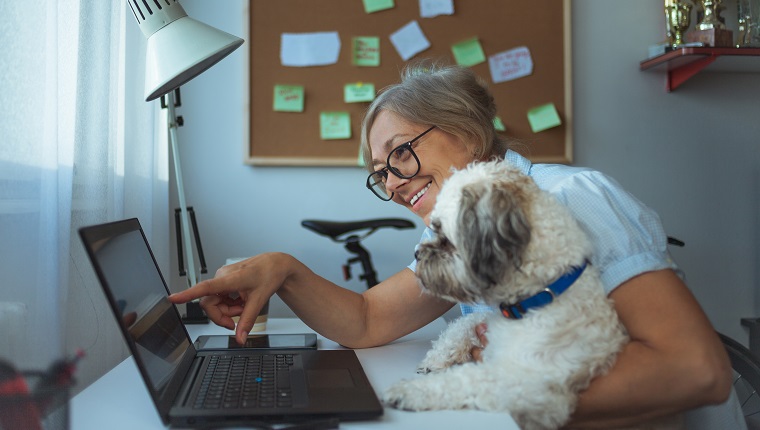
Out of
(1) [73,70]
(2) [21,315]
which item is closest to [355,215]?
(1) [73,70]

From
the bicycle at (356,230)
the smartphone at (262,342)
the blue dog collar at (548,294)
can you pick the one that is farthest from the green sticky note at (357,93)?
the blue dog collar at (548,294)

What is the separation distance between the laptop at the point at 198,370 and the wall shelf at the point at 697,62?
6.28 feet

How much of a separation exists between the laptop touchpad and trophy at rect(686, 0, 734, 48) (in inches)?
81.4

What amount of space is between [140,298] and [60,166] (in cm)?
55

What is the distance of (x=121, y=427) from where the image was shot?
0.84m

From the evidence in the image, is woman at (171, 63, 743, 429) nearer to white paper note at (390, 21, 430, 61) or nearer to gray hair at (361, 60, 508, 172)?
gray hair at (361, 60, 508, 172)

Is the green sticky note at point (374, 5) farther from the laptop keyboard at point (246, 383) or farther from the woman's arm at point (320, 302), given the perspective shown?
the laptop keyboard at point (246, 383)

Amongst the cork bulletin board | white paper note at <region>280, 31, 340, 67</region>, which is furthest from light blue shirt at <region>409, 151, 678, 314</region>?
white paper note at <region>280, 31, 340, 67</region>

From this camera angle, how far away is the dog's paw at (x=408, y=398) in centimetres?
90

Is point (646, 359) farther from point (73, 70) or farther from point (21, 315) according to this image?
point (73, 70)

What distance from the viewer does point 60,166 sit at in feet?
4.48

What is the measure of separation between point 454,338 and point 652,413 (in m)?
0.35

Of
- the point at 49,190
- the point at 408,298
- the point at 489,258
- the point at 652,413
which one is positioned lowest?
the point at 652,413

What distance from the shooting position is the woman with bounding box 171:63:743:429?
957 mm
